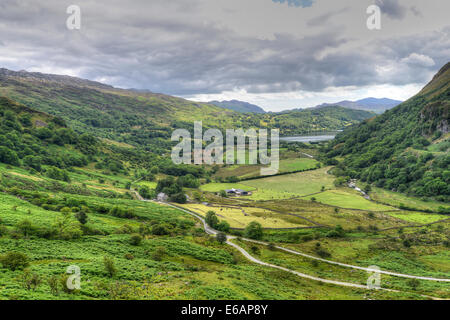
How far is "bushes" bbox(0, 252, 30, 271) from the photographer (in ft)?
109

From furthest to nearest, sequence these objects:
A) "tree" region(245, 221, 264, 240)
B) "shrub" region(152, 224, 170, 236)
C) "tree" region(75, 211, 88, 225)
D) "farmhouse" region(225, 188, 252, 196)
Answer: "farmhouse" region(225, 188, 252, 196), "tree" region(245, 221, 264, 240), "shrub" region(152, 224, 170, 236), "tree" region(75, 211, 88, 225)

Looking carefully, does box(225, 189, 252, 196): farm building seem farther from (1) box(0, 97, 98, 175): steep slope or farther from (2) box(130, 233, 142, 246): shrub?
(2) box(130, 233, 142, 246): shrub

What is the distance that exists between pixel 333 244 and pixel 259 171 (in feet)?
391

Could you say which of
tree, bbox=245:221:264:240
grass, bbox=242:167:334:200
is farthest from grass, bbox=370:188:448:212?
tree, bbox=245:221:264:240

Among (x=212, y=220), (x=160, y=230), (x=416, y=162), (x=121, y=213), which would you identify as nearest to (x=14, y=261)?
(x=160, y=230)

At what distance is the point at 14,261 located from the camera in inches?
1324

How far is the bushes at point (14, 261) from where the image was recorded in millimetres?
33125

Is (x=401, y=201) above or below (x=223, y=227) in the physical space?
above

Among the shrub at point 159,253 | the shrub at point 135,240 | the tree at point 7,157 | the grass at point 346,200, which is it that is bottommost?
the grass at point 346,200

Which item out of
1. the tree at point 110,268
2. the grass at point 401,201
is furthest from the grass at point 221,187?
the tree at point 110,268

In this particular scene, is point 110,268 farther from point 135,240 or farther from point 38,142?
point 38,142

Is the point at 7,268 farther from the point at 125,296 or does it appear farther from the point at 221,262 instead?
the point at 221,262

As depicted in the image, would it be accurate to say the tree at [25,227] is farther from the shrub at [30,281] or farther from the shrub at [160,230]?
the shrub at [160,230]
